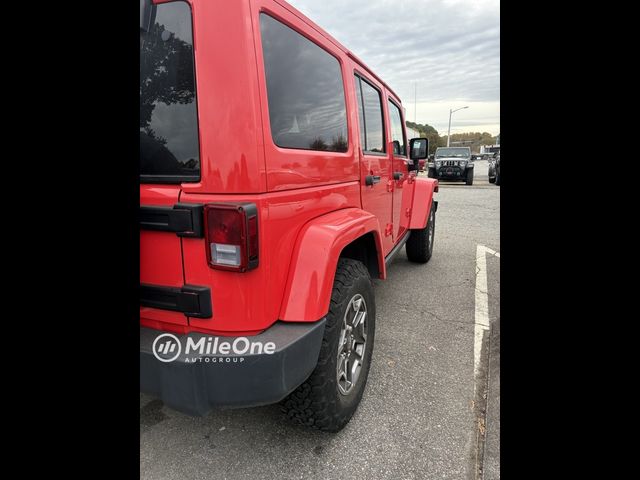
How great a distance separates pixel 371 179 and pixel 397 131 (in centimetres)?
151

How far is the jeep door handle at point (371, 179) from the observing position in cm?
251

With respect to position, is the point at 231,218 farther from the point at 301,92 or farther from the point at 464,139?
the point at 464,139

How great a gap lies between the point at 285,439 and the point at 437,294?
2605 mm

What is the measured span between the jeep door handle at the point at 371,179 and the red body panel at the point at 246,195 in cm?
72

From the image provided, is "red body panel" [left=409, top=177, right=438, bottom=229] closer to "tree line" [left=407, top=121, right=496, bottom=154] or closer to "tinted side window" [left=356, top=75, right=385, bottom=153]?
"tinted side window" [left=356, top=75, right=385, bottom=153]

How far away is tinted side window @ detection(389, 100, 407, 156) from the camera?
353cm

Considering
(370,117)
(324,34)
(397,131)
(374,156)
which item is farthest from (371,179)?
(397,131)

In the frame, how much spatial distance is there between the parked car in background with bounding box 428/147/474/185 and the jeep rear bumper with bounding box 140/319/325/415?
701 inches

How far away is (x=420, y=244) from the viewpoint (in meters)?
4.85

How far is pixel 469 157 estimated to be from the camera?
18.0 meters
